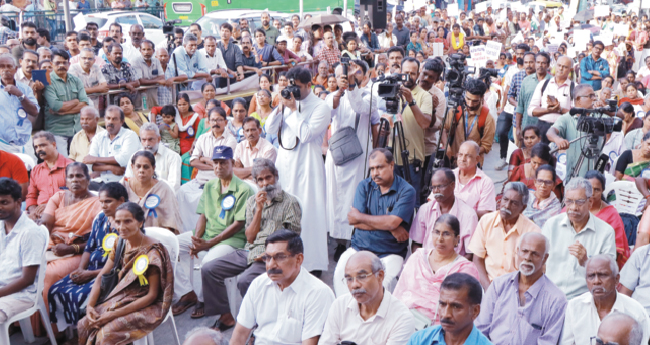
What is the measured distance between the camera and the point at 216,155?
498cm

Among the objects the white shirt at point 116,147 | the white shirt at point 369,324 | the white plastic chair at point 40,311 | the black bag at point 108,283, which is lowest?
the white plastic chair at point 40,311

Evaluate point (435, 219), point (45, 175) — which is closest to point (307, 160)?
point (435, 219)

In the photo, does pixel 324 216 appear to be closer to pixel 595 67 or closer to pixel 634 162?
pixel 634 162

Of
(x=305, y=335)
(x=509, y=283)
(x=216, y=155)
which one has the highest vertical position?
(x=216, y=155)

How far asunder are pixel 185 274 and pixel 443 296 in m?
2.60

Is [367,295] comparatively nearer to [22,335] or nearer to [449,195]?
[449,195]

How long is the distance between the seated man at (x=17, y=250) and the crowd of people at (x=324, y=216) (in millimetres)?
12

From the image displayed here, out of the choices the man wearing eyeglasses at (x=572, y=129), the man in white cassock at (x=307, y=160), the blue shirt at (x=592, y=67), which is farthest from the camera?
the blue shirt at (x=592, y=67)

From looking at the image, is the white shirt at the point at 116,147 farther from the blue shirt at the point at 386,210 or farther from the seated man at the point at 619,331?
the seated man at the point at 619,331

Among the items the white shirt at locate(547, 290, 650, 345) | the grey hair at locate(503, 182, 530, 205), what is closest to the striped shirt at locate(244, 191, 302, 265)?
the grey hair at locate(503, 182, 530, 205)

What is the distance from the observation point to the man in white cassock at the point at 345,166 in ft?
19.0

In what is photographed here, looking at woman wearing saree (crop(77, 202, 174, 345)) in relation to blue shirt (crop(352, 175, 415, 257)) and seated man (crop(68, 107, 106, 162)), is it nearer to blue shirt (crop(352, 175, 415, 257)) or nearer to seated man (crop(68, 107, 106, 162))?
blue shirt (crop(352, 175, 415, 257))

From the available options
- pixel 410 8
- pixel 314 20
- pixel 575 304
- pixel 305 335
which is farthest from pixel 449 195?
pixel 410 8

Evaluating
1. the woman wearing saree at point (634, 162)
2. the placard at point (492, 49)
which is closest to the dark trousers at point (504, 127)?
A: the placard at point (492, 49)
